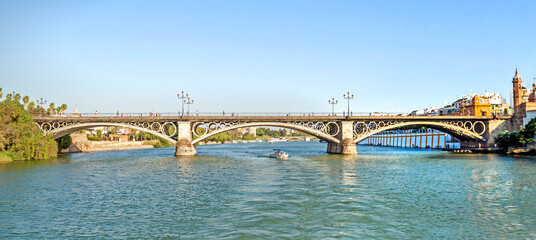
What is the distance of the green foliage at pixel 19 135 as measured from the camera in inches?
2657

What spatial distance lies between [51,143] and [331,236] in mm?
75164

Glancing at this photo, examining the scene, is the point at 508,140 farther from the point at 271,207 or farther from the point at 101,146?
the point at 101,146

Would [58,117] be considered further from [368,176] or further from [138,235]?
[138,235]

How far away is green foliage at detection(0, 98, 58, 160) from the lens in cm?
6750

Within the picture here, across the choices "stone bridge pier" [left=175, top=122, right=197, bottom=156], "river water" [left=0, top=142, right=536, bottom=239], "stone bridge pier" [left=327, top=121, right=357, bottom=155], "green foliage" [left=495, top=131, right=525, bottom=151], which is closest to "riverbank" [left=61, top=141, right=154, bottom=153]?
"stone bridge pier" [left=175, top=122, right=197, bottom=156]

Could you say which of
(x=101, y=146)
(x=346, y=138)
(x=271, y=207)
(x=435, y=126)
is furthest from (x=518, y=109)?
(x=101, y=146)

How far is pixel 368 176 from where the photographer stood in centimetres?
4281

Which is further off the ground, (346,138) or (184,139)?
(346,138)

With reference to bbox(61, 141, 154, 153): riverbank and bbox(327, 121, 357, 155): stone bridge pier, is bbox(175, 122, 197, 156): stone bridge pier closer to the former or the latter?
bbox(327, 121, 357, 155): stone bridge pier

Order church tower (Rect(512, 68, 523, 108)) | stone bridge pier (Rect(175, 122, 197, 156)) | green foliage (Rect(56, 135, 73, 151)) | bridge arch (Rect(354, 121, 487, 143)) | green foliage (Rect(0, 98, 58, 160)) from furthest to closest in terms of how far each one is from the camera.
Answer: green foliage (Rect(56, 135, 73, 151)) → church tower (Rect(512, 68, 523, 108)) → bridge arch (Rect(354, 121, 487, 143)) → stone bridge pier (Rect(175, 122, 197, 156)) → green foliage (Rect(0, 98, 58, 160))

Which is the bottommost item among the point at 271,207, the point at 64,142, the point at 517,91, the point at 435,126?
the point at 271,207

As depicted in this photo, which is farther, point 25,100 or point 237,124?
point 25,100

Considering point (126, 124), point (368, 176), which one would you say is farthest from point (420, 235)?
point (126, 124)

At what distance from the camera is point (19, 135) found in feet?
228
